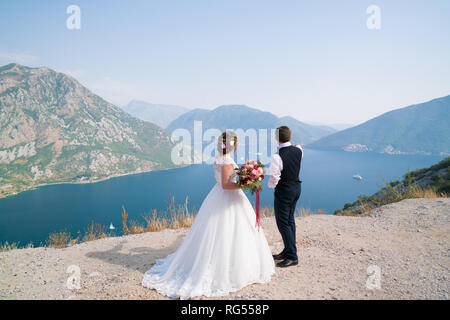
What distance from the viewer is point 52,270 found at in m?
5.65

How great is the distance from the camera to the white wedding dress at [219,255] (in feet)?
14.1

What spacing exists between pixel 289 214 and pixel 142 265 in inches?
145

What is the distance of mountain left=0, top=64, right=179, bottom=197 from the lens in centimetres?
12862

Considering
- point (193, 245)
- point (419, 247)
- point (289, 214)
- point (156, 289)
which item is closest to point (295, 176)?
point (289, 214)


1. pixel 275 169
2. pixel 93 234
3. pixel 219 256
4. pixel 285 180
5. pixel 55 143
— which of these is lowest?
pixel 93 234

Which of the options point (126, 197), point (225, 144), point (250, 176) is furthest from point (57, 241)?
point (126, 197)

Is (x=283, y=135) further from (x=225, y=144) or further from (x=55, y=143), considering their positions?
(x=55, y=143)

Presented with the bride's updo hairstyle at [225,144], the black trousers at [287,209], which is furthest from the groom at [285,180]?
the bride's updo hairstyle at [225,144]

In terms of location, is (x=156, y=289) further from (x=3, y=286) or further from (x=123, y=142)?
(x=123, y=142)

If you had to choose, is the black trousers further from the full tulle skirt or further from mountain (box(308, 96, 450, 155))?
mountain (box(308, 96, 450, 155))

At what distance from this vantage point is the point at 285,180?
4742mm

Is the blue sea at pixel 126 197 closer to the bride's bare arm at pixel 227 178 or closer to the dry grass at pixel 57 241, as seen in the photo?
the dry grass at pixel 57 241

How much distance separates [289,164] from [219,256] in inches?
86.4

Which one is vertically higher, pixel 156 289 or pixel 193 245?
pixel 193 245
